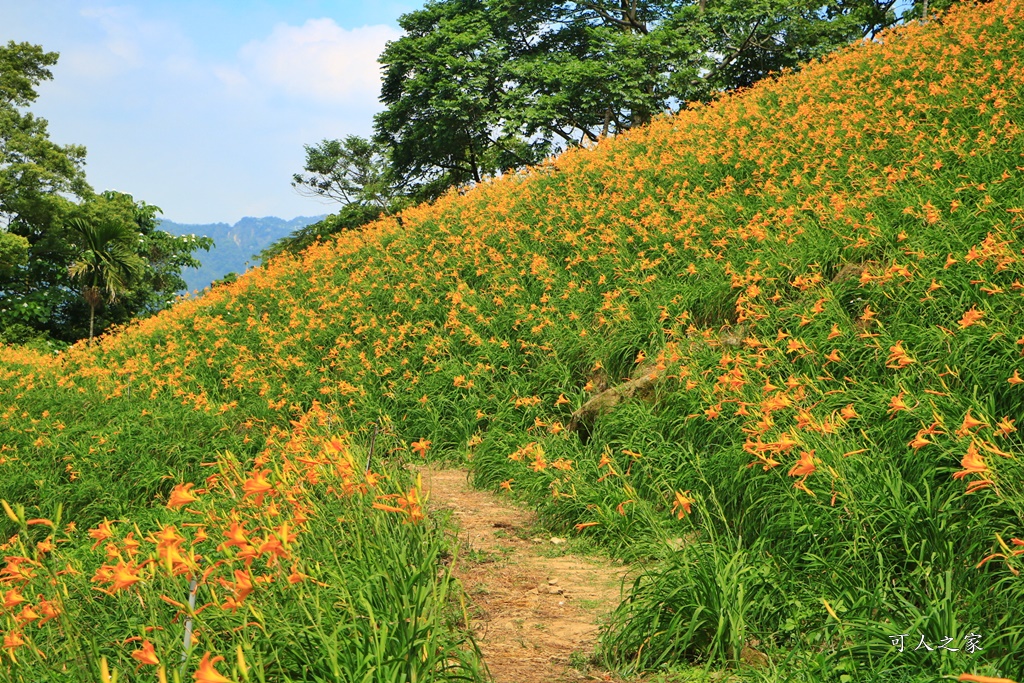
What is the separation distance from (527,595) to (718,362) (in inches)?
89.4

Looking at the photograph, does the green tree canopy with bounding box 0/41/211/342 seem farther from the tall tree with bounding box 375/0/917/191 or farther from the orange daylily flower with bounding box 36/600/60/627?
the orange daylily flower with bounding box 36/600/60/627

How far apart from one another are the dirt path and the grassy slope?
0.23m

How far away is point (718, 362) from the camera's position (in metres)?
5.20

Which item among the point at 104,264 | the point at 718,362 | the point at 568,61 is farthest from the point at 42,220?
the point at 718,362

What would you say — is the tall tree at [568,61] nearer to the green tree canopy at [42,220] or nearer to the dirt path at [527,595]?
the green tree canopy at [42,220]

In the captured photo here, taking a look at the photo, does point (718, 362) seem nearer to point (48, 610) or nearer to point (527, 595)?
point (527, 595)

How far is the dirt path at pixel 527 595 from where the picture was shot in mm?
2973

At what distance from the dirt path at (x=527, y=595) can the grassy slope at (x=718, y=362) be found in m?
0.23

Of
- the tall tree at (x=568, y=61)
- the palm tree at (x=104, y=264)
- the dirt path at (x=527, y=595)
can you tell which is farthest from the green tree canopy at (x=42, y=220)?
the dirt path at (x=527, y=595)

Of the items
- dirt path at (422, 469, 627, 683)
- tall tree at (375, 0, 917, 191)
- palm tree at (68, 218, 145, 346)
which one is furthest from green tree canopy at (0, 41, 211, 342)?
dirt path at (422, 469, 627, 683)

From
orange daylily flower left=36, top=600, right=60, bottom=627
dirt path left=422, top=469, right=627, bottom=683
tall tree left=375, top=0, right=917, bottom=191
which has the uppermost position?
tall tree left=375, top=0, right=917, bottom=191

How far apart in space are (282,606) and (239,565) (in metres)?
0.57

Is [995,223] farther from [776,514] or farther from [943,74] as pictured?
[943,74]

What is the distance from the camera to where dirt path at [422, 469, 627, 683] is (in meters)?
2.97
